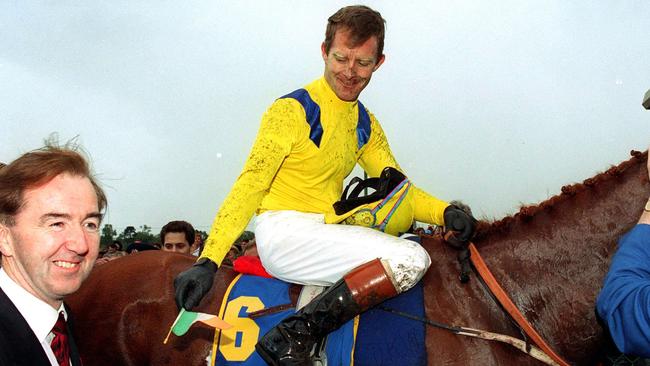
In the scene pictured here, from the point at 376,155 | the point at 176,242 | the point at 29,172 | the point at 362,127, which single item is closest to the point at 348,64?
the point at 362,127

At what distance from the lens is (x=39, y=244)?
1.66 meters

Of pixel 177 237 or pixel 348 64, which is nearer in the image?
pixel 348 64

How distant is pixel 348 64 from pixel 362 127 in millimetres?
548

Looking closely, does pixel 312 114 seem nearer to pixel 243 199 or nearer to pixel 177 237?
pixel 243 199

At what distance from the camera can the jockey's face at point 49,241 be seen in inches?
65.4

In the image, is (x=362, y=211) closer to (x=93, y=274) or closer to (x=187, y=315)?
(x=187, y=315)

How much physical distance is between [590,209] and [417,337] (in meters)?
1.20

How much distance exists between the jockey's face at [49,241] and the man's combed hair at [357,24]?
1873mm

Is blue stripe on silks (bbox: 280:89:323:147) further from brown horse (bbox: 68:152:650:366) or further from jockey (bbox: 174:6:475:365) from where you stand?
brown horse (bbox: 68:152:650:366)

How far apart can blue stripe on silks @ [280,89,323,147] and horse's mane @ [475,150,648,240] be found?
111cm

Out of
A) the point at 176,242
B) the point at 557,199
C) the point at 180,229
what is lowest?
the point at 176,242

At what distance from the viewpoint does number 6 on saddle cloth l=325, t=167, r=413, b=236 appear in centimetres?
304

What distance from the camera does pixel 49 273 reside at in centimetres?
168

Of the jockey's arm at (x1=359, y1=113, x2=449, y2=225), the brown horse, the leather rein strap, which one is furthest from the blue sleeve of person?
the jockey's arm at (x1=359, y1=113, x2=449, y2=225)
